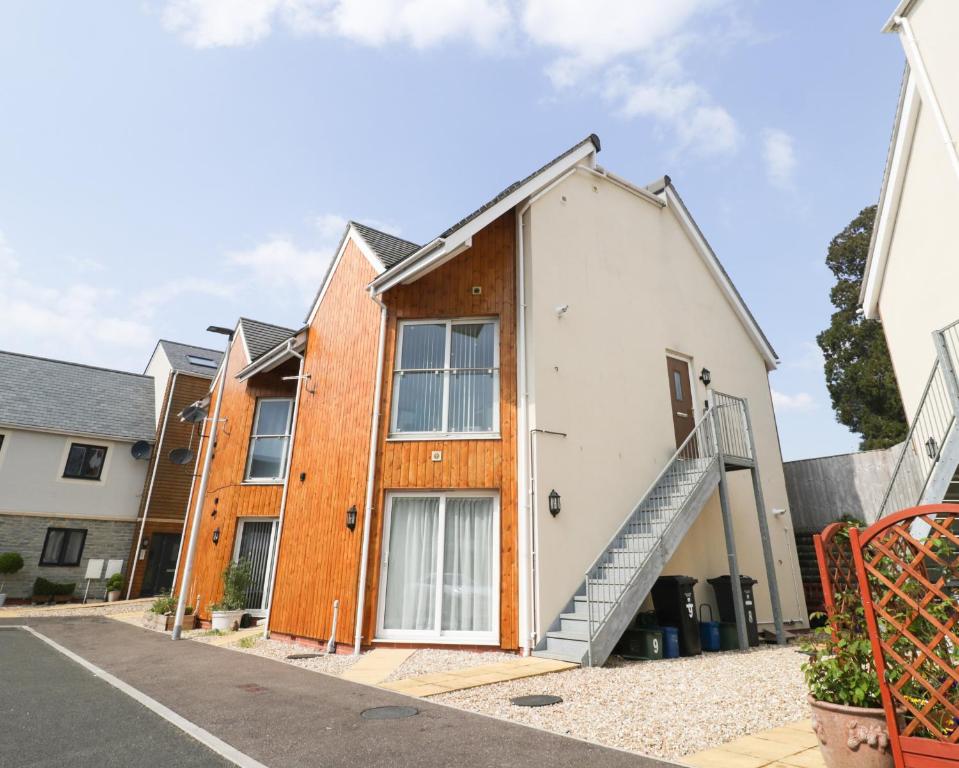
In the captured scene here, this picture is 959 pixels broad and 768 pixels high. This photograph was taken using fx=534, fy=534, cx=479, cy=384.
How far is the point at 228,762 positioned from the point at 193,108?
8.97 metres

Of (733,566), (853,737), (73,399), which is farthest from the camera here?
(73,399)

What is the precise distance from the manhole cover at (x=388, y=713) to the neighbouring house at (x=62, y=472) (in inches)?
784

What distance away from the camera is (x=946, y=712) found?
3.40 m

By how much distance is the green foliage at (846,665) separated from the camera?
3.69 meters

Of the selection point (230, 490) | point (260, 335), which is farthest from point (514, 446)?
point (260, 335)

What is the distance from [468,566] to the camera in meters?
9.07

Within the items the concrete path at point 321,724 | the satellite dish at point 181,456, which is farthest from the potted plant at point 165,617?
the satellite dish at point 181,456

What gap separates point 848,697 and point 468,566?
20.0 feet

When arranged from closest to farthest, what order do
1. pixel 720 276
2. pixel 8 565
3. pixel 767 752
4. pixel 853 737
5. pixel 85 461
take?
pixel 853 737
pixel 767 752
pixel 720 276
pixel 8 565
pixel 85 461

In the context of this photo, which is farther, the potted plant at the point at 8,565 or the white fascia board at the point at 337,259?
the potted plant at the point at 8,565

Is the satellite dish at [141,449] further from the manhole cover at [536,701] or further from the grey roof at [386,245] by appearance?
the manhole cover at [536,701]

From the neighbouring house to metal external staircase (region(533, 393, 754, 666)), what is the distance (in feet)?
65.2

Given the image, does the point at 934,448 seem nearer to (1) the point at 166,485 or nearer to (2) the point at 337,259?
(2) the point at 337,259

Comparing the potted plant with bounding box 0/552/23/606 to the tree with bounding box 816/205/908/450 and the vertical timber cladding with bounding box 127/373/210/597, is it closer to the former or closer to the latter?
the vertical timber cladding with bounding box 127/373/210/597
